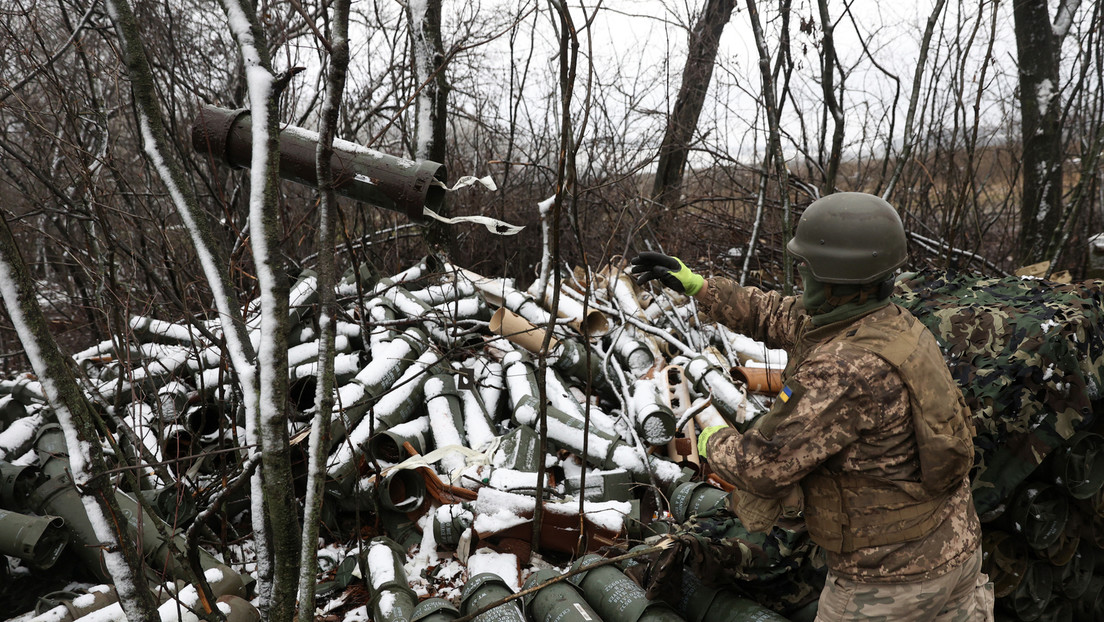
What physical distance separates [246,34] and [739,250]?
247 inches

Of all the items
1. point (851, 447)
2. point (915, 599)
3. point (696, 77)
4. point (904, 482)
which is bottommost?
point (915, 599)

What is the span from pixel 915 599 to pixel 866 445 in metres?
0.54

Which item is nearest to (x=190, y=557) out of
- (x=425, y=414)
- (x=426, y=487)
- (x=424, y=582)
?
(x=424, y=582)

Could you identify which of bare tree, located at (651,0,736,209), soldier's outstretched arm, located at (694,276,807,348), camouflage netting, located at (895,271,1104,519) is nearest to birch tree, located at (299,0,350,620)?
soldier's outstretched arm, located at (694,276,807,348)

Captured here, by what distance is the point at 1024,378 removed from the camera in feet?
8.68

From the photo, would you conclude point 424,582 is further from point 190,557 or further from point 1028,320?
point 1028,320

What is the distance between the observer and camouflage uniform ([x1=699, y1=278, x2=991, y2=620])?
1.90 meters

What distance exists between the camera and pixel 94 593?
9.55ft

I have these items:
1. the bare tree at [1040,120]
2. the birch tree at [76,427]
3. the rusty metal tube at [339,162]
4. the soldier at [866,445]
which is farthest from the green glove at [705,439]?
the bare tree at [1040,120]

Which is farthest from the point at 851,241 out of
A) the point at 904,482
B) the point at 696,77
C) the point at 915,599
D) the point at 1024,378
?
the point at 696,77

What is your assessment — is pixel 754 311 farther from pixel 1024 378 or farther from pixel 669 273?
pixel 1024 378

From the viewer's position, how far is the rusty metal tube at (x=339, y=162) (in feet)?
7.71

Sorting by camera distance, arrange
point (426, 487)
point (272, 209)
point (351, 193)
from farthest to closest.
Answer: point (426, 487), point (351, 193), point (272, 209)

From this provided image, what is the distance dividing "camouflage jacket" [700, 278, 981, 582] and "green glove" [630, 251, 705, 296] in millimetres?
670
